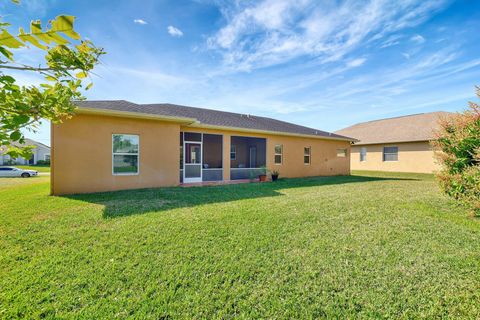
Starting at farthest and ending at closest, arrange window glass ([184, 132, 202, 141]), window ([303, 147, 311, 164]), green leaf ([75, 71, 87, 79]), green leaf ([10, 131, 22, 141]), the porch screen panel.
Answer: window ([303, 147, 311, 164]) → window glass ([184, 132, 202, 141]) → the porch screen panel → green leaf ([75, 71, 87, 79]) → green leaf ([10, 131, 22, 141])

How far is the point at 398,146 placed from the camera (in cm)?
2048

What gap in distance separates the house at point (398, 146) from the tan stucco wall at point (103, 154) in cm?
1911

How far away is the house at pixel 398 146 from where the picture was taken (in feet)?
61.4

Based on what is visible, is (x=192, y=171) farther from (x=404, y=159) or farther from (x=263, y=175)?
(x=404, y=159)

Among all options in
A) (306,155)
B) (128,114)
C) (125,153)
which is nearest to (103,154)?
(125,153)

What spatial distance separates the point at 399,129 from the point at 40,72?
26.9 metres

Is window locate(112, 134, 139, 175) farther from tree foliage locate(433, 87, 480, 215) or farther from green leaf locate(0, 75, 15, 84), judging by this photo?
tree foliage locate(433, 87, 480, 215)

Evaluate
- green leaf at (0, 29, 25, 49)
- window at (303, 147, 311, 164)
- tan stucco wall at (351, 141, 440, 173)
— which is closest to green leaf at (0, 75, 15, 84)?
green leaf at (0, 29, 25, 49)

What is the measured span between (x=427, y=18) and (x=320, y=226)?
9.41m

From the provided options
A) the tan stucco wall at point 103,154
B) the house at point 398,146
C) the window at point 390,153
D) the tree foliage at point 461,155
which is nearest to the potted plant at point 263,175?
the tan stucco wall at point 103,154

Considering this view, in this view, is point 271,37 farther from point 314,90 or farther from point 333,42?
point 314,90

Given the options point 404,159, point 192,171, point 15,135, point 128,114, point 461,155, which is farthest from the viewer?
point 404,159

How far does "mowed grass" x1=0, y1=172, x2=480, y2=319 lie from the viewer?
2.52m

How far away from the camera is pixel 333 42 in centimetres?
997
